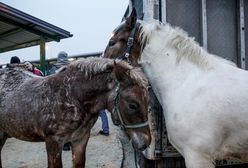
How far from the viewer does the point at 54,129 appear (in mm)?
2592

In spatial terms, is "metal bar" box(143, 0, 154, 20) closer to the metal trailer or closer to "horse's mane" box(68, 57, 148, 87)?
the metal trailer

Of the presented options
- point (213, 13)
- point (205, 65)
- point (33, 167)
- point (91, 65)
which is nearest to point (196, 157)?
point (205, 65)

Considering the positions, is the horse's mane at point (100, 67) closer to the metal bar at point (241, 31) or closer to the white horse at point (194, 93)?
the white horse at point (194, 93)

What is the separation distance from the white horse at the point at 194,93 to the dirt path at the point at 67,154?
7.45 feet

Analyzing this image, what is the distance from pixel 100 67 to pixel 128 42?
1.63 feet

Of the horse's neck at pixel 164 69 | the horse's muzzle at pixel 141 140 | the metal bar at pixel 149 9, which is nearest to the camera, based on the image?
the horse's muzzle at pixel 141 140

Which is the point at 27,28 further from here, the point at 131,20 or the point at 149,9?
the point at 131,20

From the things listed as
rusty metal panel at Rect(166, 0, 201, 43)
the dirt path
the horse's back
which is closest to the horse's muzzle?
the horse's back

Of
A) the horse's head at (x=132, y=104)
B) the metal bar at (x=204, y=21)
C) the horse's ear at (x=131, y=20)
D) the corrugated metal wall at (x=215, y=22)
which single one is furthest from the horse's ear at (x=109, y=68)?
the metal bar at (x=204, y=21)

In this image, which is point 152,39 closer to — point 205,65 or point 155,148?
point 205,65

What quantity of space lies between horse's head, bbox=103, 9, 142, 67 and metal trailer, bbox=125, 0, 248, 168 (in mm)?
340

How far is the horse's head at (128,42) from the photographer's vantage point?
2.96 m

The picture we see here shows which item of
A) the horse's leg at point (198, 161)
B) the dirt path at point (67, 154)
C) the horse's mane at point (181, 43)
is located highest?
the horse's mane at point (181, 43)

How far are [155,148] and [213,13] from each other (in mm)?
1655
